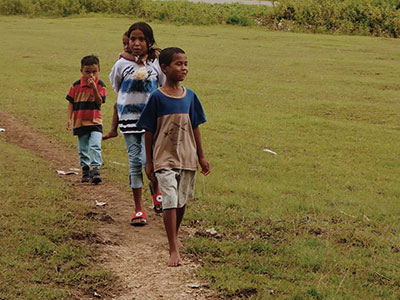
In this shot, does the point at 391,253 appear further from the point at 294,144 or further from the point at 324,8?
the point at 324,8

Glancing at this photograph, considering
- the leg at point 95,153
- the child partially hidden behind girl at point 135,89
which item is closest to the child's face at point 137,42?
the child partially hidden behind girl at point 135,89

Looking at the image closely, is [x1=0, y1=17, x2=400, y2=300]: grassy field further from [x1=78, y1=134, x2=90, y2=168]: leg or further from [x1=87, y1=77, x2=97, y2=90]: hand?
[x1=87, y1=77, x2=97, y2=90]: hand

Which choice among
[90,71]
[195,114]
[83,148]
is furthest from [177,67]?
[83,148]

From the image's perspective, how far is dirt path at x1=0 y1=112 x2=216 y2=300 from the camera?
4508mm

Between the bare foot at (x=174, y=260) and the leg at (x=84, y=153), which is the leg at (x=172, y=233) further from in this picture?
the leg at (x=84, y=153)

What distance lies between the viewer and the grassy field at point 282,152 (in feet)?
16.3

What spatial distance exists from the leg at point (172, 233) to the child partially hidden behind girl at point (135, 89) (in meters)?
1.06

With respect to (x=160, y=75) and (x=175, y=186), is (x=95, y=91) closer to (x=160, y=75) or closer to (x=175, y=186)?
(x=160, y=75)

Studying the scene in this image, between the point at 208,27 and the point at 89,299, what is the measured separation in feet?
85.3

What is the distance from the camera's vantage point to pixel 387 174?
28.3 ft

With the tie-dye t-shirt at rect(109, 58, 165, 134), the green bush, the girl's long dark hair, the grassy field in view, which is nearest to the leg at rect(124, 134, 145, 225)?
the tie-dye t-shirt at rect(109, 58, 165, 134)

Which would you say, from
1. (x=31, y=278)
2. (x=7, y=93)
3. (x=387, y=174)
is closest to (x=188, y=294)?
(x=31, y=278)

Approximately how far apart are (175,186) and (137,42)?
1.58 meters

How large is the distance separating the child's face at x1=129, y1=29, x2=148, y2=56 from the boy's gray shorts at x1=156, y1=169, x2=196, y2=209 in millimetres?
1408
